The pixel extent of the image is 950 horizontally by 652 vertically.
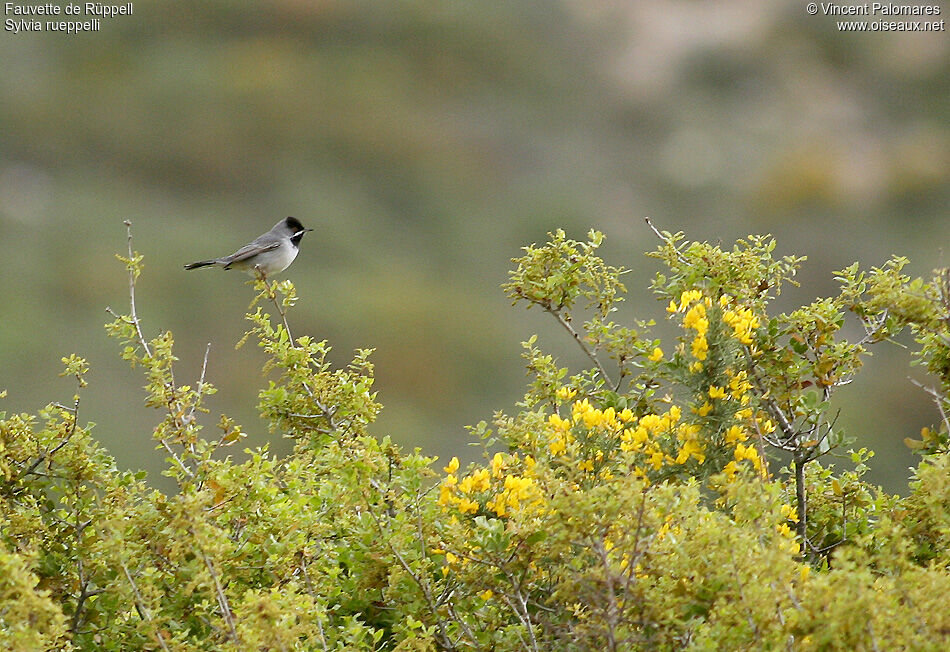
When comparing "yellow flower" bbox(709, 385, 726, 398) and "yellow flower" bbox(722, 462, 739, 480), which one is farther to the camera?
"yellow flower" bbox(709, 385, 726, 398)

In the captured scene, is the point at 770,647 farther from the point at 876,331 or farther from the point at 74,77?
the point at 74,77

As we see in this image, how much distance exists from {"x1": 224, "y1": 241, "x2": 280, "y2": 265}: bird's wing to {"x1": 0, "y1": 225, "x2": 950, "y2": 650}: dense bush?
2951mm

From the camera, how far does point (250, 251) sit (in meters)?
5.82

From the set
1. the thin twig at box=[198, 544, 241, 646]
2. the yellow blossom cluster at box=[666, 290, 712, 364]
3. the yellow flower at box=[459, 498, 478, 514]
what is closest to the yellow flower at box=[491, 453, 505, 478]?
the yellow flower at box=[459, 498, 478, 514]

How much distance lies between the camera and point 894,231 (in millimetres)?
14781

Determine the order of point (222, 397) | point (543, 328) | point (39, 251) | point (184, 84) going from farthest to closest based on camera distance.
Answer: point (184, 84) → point (39, 251) → point (543, 328) → point (222, 397)

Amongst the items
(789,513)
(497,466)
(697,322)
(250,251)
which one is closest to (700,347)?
(697,322)

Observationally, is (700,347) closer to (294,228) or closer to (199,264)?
(199,264)

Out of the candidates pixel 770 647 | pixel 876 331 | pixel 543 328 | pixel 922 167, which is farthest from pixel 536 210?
pixel 770 647

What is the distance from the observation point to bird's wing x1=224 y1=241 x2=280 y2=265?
19.0 feet

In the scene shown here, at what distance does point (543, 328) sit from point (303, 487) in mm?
9654

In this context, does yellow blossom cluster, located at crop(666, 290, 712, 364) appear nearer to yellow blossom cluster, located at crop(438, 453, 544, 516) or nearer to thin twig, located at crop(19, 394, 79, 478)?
yellow blossom cluster, located at crop(438, 453, 544, 516)

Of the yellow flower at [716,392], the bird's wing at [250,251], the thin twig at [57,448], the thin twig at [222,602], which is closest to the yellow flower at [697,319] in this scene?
the yellow flower at [716,392]

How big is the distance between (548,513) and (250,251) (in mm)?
4258
